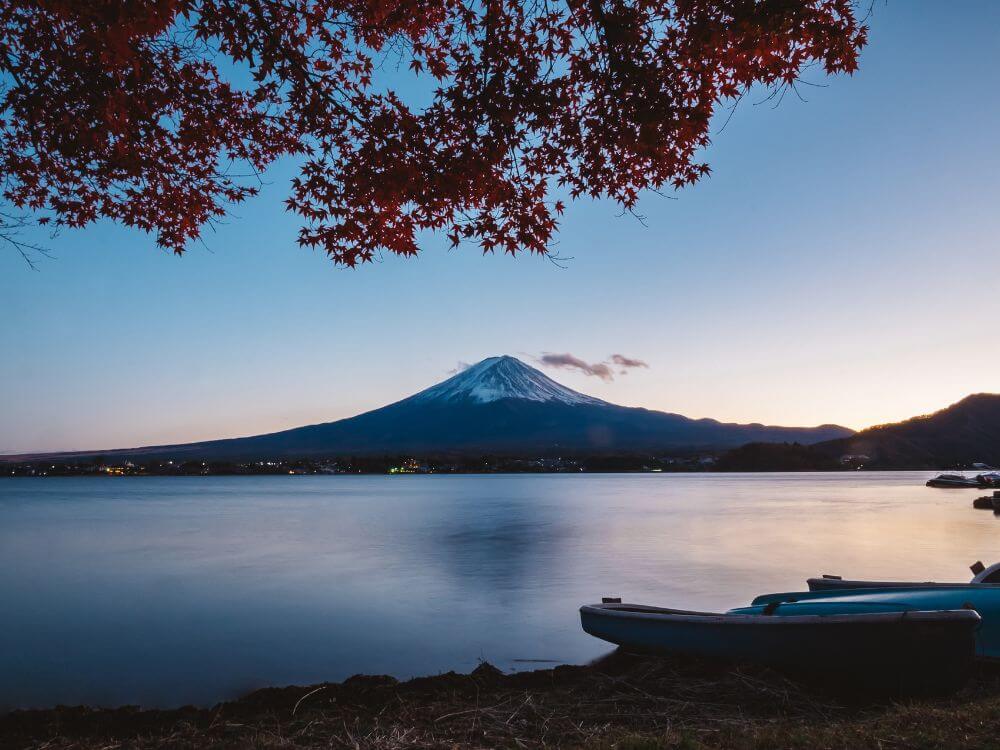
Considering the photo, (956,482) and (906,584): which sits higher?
(906,584)

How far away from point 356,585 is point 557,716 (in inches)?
465

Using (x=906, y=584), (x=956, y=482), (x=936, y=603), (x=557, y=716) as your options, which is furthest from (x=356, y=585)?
(x=956, y=482)

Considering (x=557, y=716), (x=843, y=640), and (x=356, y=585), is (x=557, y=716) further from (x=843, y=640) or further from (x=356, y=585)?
(x=356, y=585)

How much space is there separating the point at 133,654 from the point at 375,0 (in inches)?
391

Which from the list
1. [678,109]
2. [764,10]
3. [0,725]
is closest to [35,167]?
[0,725]

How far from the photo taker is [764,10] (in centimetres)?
557

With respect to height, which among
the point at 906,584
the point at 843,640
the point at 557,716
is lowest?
the point at 557,716

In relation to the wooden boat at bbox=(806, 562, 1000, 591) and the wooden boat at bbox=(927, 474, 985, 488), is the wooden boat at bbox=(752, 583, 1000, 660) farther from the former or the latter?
the wooden boat at bbox=(927, 474, 985, 488)

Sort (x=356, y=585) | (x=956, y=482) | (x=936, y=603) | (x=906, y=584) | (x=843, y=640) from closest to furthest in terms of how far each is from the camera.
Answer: (x=843, y=640)
(x=936, y=603)
(x=906, y=584)
(x=356, y=585)
(x=956, y=482)

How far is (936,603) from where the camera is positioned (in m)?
7.13

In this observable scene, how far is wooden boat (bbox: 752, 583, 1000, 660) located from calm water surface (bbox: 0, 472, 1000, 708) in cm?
347

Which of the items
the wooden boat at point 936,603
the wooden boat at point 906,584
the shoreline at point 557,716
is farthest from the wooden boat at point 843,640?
the wooden boat at point 906,584

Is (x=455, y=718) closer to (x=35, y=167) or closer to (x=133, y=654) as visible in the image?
(x=133, y=654)

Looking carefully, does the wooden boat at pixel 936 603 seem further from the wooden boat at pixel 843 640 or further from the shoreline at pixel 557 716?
the shoreline at pixel 557 716
